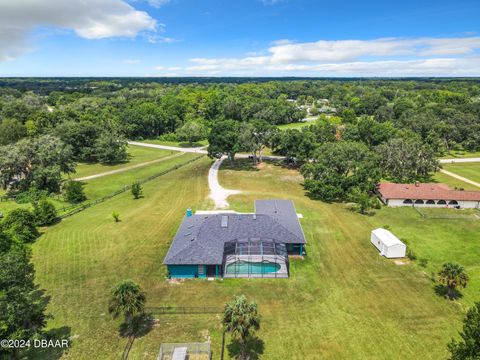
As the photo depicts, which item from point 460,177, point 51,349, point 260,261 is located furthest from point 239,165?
point 51,349

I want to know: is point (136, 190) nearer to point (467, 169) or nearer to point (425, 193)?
point (425, 193)

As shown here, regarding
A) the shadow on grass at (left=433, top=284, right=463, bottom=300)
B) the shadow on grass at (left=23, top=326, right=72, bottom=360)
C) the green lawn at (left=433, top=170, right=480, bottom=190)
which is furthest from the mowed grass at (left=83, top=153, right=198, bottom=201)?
the green lawn at (left=433, top=170, right=480, bottom=190)

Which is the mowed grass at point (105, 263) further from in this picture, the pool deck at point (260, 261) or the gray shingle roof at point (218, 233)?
the pool deck at point (260, 261)

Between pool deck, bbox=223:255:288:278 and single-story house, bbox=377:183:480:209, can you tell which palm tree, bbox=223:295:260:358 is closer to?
pool deck, bbox=223:255:288:278

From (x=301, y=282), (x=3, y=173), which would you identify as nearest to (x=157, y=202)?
(x=3, y=173)

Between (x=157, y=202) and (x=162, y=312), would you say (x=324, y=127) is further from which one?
(x=162, y=312)

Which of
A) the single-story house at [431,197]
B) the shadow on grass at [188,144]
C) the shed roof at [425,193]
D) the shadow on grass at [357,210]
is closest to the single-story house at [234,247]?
the shadow on grass at [357,210]

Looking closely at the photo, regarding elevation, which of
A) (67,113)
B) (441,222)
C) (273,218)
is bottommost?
(441,222)
